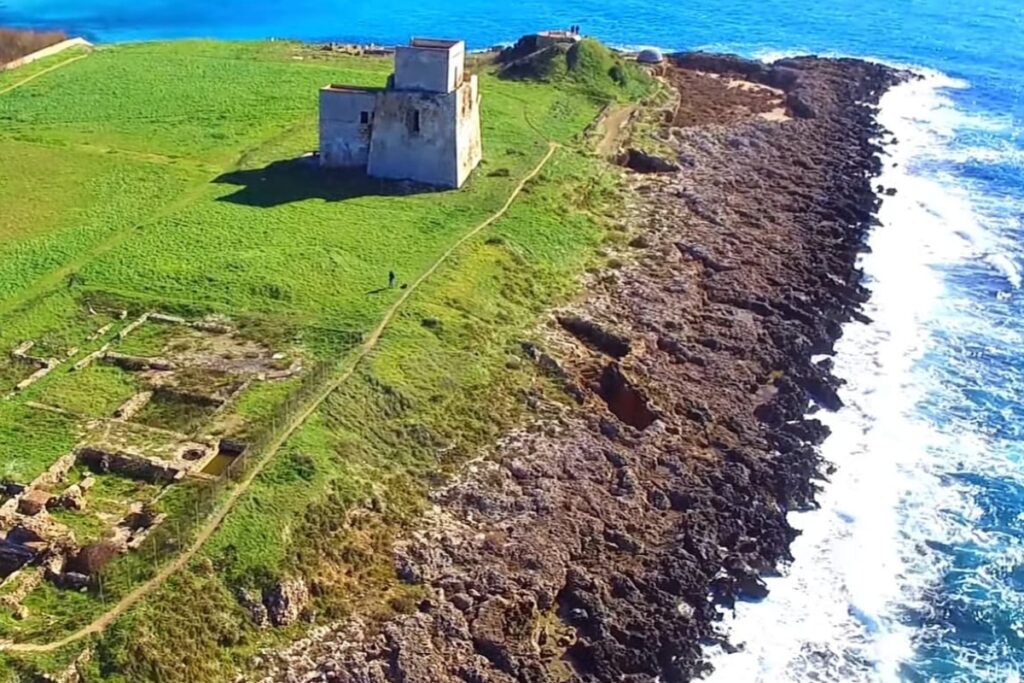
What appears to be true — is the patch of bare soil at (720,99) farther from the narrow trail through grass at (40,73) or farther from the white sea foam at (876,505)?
the narrow trail through grass at (40,73)

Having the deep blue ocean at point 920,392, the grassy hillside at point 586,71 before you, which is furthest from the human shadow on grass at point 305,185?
the grassy hillside at point 586,71

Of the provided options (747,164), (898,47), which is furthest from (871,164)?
(898,47)

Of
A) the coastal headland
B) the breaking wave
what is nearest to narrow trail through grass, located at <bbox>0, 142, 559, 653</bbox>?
the coastal headland

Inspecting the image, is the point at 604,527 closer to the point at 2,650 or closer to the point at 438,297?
the point at 438,297

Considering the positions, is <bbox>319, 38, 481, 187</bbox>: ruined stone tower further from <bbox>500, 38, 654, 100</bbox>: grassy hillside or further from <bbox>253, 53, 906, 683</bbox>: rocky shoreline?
<bbox>500, 38, 654, 100</bbox>: grassy hillside

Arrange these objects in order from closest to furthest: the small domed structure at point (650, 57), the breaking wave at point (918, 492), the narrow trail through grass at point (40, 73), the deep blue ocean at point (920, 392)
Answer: the breaking wave at point (918, 492) → the deep blue ocean at point (920, 392) → the narrow trail through grass at point (40, 73) → the small domed structure at point (650, 57)

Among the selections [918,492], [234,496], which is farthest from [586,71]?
[234,496]

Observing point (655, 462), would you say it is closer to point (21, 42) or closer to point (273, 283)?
point (273, 283)
